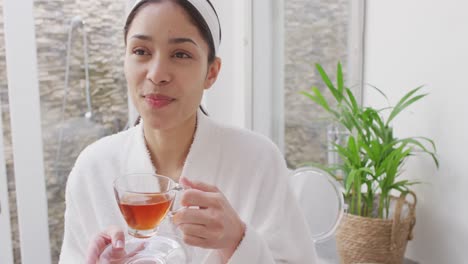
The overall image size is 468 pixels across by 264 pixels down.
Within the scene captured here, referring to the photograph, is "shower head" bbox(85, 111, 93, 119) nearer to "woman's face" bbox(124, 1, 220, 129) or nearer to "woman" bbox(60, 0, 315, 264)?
"woman" bbox(60, 0, 315, 264)

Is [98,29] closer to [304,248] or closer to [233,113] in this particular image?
[233,113]

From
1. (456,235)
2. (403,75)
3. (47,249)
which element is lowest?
(47,249)

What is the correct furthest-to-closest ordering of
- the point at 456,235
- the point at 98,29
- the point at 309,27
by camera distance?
the point at 98,29
the point at 309,27
the point at 456,235

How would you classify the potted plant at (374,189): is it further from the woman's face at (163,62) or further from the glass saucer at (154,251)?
the glass saucer at (154,251)

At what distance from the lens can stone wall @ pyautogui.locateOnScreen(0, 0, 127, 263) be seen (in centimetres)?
248

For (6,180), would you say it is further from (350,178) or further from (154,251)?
(154,251)

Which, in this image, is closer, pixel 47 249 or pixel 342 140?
pixel 342 140

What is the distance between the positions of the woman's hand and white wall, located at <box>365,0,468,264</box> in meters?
1.04

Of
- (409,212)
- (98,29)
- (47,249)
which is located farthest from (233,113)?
(409,212)

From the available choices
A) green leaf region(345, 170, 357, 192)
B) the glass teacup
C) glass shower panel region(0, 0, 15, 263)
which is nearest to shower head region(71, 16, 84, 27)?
glass shower panel region(0, 0, 15, 263)

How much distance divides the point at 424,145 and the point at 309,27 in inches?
40.2

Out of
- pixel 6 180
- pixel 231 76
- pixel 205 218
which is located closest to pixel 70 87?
pixel 6 180

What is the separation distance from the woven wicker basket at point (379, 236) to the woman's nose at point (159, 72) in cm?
104

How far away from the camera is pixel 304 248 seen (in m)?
1.17
